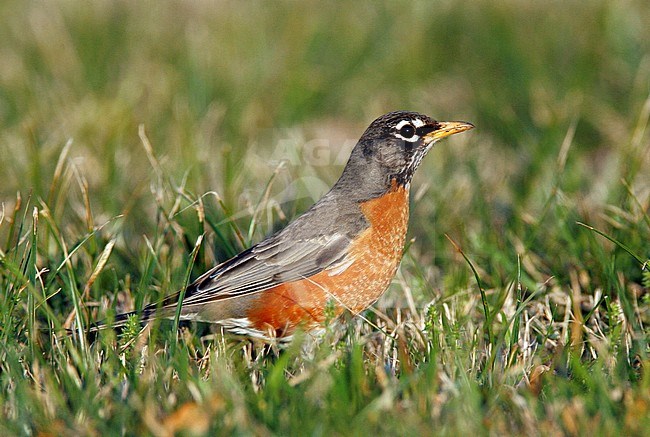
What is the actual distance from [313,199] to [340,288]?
1.95 m

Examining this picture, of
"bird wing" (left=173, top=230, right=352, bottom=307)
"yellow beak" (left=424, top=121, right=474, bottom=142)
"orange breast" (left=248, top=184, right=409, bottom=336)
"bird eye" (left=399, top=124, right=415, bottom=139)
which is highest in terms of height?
"bird eye" (left=399, top=124, right=415, bottom=139)

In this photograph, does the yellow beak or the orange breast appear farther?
the yellow beak

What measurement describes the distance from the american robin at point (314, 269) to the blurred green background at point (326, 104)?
1.78ft

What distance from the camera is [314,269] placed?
193 inches

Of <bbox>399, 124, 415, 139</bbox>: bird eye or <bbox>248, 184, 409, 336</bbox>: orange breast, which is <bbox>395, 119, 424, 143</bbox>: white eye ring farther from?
<bbox>248, 184, 409, 336</bbox>: orange breast

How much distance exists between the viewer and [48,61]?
9.09m

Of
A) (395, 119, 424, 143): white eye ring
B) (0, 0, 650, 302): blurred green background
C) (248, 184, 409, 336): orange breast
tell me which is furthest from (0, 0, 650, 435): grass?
(395, 119, 424, 143): white eye ring

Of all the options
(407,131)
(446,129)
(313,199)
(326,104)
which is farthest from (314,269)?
(326,104)

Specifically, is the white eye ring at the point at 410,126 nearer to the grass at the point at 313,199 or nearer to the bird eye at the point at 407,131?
the bird eye at the point at 407,131

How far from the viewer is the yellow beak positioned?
5.22m

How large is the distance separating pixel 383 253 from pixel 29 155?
277 centimetres

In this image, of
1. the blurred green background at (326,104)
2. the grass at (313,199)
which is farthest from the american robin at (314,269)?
the blurred green background at (326,104)

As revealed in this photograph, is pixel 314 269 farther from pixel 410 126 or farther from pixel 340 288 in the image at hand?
pixel 410 126

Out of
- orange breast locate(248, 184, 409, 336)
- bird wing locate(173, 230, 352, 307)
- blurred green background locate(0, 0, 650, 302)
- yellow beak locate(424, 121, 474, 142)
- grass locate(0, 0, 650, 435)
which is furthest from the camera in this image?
blurred green background locate(0, 0, 650, 302)
